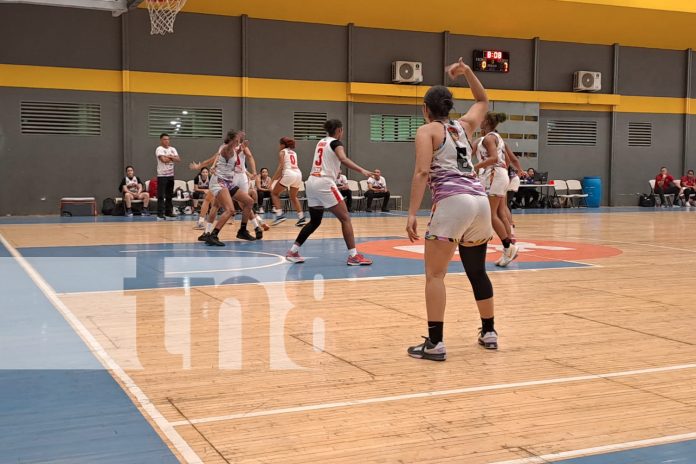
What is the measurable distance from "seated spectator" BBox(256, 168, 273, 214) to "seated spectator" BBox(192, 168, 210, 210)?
4.82 ft

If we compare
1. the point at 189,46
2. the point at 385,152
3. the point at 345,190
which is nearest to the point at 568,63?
the point at 385,152

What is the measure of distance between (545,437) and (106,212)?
796 inches

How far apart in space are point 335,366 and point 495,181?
20.1ft

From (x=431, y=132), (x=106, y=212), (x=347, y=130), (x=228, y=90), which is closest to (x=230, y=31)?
(x=228, y=90)

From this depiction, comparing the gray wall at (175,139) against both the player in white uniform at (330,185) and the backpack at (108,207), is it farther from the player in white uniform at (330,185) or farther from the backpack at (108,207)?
the player in white uniform at (330,185)

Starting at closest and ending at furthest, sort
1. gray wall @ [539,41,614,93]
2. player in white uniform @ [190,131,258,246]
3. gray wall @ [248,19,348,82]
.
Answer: player in white uniform @ [190,131,258,246], gray wall @ [248,19,348,82], gray wall @ [539,41,614,93]

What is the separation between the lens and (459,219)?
577 centimetres

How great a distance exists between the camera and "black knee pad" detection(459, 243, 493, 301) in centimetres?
609

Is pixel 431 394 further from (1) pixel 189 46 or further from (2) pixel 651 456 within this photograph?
(1) pixel 189 46

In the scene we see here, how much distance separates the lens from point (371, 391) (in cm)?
493

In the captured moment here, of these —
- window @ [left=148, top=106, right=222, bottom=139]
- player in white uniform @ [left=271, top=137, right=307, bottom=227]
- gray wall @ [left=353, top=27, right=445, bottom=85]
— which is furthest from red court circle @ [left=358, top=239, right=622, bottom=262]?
gray wall @ [left=353, top=27, right=445, bottom=85]

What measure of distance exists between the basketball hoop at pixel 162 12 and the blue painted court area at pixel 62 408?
10945 mm

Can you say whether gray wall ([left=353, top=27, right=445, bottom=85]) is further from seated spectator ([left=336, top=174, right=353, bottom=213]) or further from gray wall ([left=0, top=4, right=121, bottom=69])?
gray wall ([left=0, top=4, right=121, bottom=69])

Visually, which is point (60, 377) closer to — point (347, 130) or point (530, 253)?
point (530, 253)
